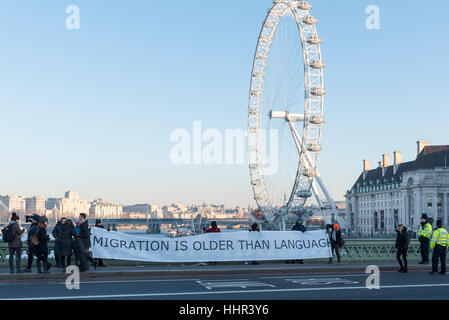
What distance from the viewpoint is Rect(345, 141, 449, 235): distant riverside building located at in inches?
5763

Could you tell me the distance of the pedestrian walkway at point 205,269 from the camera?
21.4 metres

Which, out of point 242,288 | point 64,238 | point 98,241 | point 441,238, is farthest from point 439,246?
point 64,238

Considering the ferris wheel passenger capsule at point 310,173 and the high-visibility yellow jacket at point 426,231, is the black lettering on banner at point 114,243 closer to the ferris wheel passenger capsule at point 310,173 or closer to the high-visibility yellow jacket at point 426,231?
the high-visibility yellow jacket at point 426,231

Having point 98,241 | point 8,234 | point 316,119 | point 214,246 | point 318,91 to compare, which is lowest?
point 214,246

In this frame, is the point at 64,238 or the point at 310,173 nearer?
the point at 64,238

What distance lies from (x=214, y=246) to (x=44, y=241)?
6.67 metres

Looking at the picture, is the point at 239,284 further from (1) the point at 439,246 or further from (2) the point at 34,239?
(1) the point at 439,246

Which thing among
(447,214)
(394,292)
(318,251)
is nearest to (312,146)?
(318,251)

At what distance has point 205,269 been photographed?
23.0 meters

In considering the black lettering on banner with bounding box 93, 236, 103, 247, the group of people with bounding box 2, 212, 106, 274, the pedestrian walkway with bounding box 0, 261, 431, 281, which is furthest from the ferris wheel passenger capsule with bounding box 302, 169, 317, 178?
the group of people with bounding box 2, 212, 106, 274

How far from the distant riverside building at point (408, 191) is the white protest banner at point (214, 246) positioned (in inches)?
4776

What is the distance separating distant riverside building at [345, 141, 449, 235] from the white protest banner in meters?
121

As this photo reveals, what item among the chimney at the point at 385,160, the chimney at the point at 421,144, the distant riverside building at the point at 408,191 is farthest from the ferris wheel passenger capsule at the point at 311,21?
the chimney at the point at 385,160
